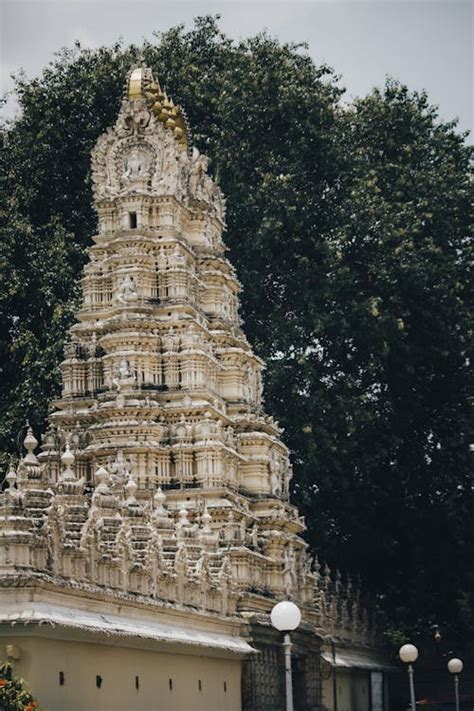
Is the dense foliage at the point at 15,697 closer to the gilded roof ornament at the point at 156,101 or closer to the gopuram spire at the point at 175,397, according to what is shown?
the gopuram spire at the point at 175,397

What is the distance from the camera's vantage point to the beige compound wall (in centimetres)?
2433

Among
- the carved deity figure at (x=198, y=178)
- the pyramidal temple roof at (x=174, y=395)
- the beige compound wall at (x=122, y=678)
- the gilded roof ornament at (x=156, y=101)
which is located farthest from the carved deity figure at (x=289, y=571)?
the gilded roof ornament at (x=156, y=101)

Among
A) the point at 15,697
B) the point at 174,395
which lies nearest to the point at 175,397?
the point at 174,395

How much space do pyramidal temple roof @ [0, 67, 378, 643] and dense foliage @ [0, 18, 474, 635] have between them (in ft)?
24.3

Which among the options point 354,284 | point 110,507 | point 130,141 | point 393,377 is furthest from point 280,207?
point 110,507

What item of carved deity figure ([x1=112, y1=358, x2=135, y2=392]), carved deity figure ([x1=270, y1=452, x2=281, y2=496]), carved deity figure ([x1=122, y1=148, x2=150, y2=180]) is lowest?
carved deity figure ([x1=270, y1=452, x2=281, y2=496])

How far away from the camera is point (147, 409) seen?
37.9 m

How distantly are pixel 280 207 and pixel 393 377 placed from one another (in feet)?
24.3

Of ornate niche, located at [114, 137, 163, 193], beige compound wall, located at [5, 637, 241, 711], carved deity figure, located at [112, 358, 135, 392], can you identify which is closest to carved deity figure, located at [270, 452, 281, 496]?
carved deity figure, located at [112, 358, 135, 392]

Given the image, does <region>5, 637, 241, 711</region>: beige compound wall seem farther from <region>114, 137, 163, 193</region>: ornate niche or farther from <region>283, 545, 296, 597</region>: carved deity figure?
<region>114, 137, 163, 193</region>: ornate niche

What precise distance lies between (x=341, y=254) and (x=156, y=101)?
1120 centimetres

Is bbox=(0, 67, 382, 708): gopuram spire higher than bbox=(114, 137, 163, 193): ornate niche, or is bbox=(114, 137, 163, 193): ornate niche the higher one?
bbox=(114, 137, 163, 193): ornate niche

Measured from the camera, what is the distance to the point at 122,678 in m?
28.1

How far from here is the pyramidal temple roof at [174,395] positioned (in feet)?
118
